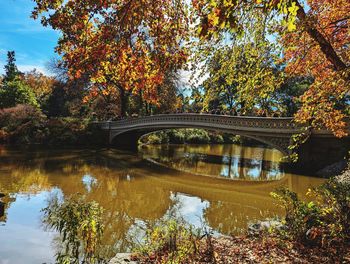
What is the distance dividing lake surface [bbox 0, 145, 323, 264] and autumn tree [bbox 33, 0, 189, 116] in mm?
3570

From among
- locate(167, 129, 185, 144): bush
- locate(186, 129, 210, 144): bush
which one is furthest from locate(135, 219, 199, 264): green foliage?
locate(186, 129, 210, 144): bush

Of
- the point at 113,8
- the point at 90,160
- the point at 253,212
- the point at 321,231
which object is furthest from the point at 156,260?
the point at 90,160

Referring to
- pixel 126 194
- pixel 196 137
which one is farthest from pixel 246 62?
pixel 196 137

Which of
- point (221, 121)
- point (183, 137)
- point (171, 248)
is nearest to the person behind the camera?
point (171, 248)

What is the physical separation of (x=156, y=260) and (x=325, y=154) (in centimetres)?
1453

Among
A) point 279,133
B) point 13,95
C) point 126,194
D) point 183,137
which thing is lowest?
point 126,194

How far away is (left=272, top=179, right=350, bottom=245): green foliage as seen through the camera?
4297 mm

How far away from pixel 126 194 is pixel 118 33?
7.96 m

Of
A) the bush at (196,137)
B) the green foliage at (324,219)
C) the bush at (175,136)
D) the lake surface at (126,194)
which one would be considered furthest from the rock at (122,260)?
the bush at (196,137)

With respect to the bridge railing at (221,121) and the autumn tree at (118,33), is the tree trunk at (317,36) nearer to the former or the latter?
the autumn tree at (118,33)

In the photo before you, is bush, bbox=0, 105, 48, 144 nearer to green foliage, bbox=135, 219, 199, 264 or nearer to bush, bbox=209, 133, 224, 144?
bush, bbox=209, 133, 224, 144

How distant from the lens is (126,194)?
1123 centimetres

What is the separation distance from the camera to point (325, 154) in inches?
635

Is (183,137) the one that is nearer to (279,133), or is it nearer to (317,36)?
(279,133)
